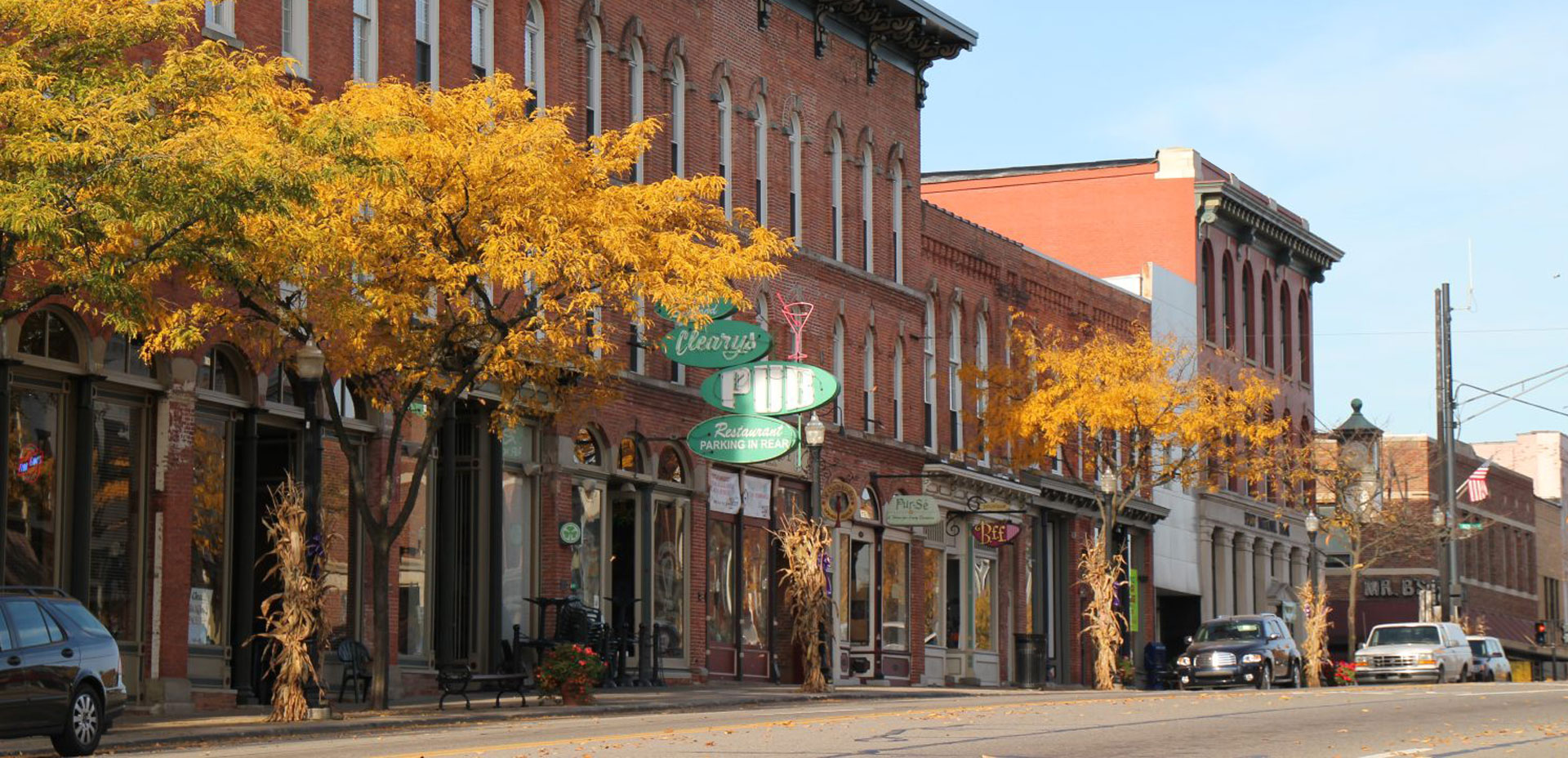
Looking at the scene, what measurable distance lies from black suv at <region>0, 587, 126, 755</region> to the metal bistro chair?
8.41 metres

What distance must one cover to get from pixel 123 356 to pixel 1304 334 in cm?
5335

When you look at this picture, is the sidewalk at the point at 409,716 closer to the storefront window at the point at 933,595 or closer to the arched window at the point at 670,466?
the arched window at the point at 670,466

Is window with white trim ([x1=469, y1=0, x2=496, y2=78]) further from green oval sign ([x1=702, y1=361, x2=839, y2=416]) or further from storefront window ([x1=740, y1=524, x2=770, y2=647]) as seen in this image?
storefront window ([x1=740, y1=524, x2=770, y2=647])

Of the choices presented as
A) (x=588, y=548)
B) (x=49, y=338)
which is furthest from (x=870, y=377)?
(x=49, y=338)

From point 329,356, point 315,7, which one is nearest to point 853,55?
Result: point 315,7

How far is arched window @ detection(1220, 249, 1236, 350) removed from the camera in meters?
67.2

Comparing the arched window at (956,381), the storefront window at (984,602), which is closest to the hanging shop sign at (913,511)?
the arched window at (956,381)

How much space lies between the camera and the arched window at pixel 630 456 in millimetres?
38031

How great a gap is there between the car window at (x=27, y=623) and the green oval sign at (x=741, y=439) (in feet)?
56.5

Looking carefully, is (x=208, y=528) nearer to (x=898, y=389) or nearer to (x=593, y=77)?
(x=593, y=77)

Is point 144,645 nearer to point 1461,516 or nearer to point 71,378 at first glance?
point 71,378

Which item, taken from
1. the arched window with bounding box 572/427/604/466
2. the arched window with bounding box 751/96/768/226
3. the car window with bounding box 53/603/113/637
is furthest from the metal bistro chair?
the arched window with bounding box 751/96/768/226

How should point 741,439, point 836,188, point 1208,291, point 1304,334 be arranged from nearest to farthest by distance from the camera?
1. point 741,439
2. point 836,188
3. point 1208,291
4. point 1304,334

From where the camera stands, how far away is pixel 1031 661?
166 ft
